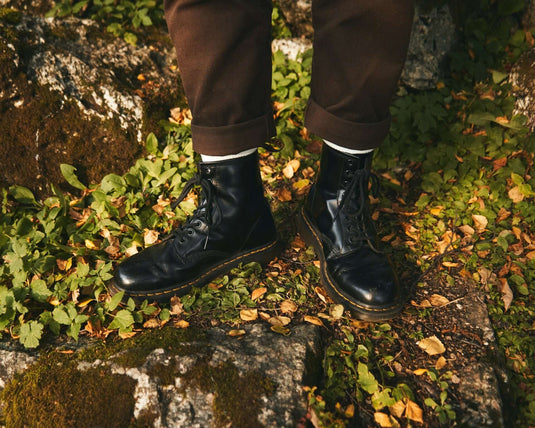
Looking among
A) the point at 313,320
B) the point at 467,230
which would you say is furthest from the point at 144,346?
the point at 467,230

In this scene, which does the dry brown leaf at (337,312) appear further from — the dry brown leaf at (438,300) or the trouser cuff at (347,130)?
the trouser cuff at (347,130)

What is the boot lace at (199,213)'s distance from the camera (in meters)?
1.96

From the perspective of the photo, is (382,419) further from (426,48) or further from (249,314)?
(426,48)

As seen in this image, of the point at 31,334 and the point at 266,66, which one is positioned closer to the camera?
the point at 266,66

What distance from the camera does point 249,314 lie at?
2021 mm

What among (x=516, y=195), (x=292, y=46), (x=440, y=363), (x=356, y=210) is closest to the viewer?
(x=440, y=363)

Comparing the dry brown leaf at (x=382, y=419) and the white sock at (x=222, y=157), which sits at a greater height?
the white sock at (x=222, y=157)

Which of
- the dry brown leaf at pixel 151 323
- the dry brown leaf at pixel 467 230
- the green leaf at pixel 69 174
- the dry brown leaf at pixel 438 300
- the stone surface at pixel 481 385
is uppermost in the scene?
the green leaf at pixel 69 174

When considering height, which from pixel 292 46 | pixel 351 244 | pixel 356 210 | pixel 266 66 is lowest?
pixel 351 244

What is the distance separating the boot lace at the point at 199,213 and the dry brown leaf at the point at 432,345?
1.17 m

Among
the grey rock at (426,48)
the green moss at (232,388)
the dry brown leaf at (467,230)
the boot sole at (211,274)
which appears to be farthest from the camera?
the grey rock at (426,48)

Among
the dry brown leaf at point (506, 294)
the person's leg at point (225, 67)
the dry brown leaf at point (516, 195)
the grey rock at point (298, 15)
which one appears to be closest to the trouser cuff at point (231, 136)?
the person's leg at point (225, 67)

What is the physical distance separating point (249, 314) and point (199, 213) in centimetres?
58

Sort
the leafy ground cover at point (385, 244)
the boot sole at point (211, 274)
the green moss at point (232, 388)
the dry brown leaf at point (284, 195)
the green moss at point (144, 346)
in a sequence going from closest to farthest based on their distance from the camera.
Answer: the green moss at point (232, 388)
the green moss at point (144, 346)
the leafy ground cover at point (385, 244)
the boot sole at point (211, 274)
the dry brown leaf at point (284, 195)
